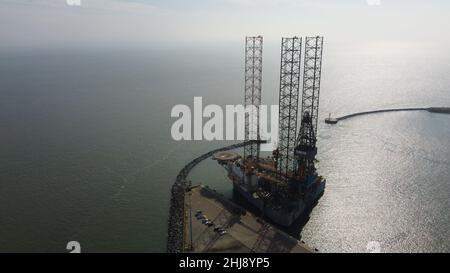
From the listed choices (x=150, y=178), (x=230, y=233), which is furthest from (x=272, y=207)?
(x=150, y=178)

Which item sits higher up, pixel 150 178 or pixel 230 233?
pixel 150 178

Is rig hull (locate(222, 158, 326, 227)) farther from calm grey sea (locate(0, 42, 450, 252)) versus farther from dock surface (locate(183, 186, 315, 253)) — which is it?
dock surface (locate(183, 186, 315, 253))

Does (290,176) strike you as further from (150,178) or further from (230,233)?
(150,178)

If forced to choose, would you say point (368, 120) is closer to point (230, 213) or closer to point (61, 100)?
point (230, 213)

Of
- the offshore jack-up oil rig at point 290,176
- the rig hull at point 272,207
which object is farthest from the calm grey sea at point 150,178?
the offshore jack-up oil rig at point 290,176

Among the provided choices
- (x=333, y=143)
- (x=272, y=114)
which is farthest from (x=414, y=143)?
(x=272, y=114)

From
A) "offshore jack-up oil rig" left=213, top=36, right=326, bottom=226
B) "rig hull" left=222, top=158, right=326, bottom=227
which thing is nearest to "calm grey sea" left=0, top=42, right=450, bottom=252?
"rig hull" left=222, top=158, right=326, bottom=227

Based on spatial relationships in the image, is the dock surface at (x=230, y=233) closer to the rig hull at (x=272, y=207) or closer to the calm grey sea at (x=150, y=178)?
the rig hull at (x=272, y=207)
